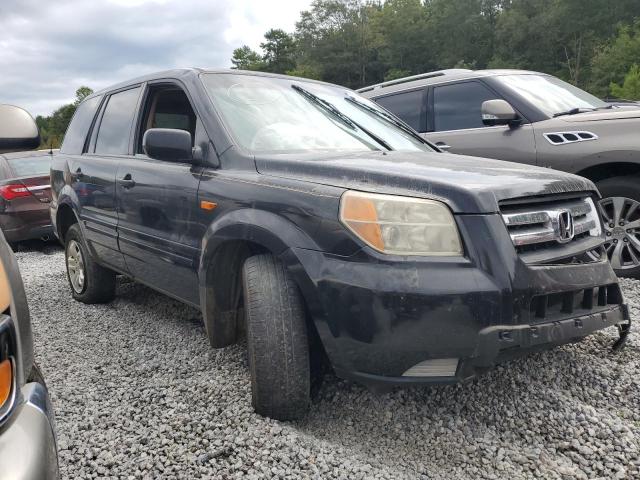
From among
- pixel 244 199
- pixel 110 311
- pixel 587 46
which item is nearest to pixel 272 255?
pixel 244 199

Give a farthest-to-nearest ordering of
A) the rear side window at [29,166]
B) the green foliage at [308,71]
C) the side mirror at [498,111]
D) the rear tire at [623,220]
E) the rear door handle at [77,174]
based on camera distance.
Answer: the green foliage at [308,71]
the rear side window at [29,166]
the side mirror at [498,111]
the rear door handle at [77,174]
the rear tire at [623,220]

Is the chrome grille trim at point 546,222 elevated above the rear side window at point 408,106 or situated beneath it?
situated beneath

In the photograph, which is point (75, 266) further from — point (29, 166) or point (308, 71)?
point (308, 71)

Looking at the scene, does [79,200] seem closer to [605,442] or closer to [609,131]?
[605,442]

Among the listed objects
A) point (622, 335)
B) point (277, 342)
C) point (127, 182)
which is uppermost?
point (127, 182)

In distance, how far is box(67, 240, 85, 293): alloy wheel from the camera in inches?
179

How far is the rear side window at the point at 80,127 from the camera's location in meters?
4.50

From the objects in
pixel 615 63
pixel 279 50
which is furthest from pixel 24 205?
pixel 279 50

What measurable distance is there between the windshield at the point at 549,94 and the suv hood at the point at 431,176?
8.07ft

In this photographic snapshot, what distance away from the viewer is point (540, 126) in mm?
4582

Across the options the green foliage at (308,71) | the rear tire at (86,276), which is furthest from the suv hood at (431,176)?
the green foliage at (308,71)

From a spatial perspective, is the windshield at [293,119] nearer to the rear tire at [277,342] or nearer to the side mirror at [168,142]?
the side mirror at [168,142]

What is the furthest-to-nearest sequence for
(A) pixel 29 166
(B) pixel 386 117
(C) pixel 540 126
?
(A) pixel 29 166, (C) pixel 540 126, (B) pixel 386 117

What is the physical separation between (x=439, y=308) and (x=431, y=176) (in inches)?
21.9
